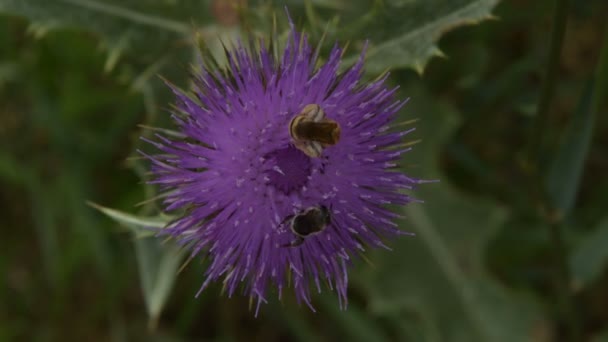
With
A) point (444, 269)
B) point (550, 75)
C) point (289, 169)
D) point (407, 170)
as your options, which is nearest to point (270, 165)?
point (289, 169)

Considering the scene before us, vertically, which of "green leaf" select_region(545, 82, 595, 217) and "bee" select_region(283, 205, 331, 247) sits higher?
"bee" select_region(283, 205, 331, 247)

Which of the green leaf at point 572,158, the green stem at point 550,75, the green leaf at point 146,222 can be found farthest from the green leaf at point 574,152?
the green leaf at point 146,222

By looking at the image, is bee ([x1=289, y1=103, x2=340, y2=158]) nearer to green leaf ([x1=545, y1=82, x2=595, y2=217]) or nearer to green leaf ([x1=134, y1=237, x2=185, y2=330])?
green leaf ([x1=134, y1=237, x2=185, y2=330])

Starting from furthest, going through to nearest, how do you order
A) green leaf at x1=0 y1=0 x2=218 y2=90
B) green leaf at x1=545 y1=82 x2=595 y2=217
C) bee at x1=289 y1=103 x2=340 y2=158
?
green leaf at x1=545 y1=82 x2=595 y2=217
green leaf at x1=0 y1=0 x2=218 y2=90
bee at x1=289 y1=103 x2=340 y2=158

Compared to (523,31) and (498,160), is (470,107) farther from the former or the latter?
(523,31)

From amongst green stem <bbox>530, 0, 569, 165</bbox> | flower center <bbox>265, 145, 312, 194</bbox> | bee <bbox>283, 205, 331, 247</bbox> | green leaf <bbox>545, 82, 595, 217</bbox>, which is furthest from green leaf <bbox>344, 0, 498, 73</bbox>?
green leaf <bbox>545, 82, 595, 217</bbox>

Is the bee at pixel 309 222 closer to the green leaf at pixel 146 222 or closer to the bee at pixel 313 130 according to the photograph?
the bee at pixel 313 130
